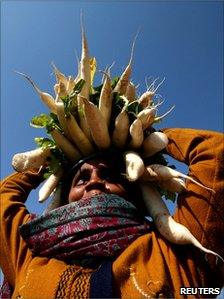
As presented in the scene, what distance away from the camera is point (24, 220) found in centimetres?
255

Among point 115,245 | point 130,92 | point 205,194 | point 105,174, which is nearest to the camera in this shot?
point 115,245

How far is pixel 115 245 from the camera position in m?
2.09

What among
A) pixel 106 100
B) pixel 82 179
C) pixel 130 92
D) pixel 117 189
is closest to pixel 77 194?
pixel 82 179

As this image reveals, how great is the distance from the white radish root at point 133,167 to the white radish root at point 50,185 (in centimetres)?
49

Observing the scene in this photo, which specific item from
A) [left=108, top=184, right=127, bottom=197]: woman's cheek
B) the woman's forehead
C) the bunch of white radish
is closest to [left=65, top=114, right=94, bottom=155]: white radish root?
the bunch of white radish

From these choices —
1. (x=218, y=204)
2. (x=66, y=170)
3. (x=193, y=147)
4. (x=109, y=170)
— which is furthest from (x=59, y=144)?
(x=218, y=204)

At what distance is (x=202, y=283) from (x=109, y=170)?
0.83 meters

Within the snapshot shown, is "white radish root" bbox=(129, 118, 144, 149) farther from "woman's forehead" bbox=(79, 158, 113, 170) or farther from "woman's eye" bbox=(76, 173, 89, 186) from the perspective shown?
"woman's eye" bbox=(76, 173, 89, 186)

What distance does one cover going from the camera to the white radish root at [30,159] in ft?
8.48

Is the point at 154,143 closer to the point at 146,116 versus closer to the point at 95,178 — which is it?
the point at 146,116

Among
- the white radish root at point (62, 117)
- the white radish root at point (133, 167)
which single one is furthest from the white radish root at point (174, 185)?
the white radish root at point (62, 117)

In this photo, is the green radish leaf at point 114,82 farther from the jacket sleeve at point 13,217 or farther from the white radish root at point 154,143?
the jacket sleeve at point 13,217

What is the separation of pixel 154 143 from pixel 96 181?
0.44m

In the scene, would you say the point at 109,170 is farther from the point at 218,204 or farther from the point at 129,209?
the point at 218,204
